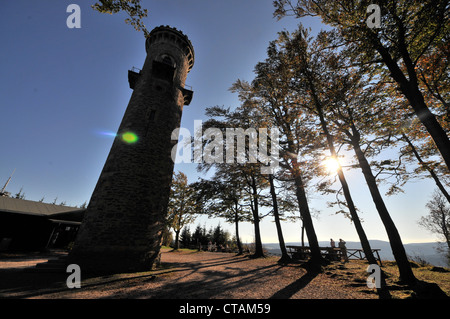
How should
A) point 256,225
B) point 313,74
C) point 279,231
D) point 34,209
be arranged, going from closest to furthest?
point 313,74 → point 279,231 → point 34,209 → point 256,225

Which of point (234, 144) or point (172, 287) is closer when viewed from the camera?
point (172, 287)

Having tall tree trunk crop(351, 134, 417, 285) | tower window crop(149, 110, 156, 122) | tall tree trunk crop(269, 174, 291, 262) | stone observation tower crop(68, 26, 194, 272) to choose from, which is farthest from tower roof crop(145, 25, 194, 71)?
tall tree trunk crop(351, 134, 417, 285)

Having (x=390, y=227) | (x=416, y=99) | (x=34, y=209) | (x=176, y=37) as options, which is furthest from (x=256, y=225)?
(x=34, y=209)

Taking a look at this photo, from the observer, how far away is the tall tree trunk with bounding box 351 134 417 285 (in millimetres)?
6332

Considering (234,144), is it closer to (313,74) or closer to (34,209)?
(313,74)

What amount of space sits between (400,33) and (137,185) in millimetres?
13494

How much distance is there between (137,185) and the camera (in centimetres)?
926

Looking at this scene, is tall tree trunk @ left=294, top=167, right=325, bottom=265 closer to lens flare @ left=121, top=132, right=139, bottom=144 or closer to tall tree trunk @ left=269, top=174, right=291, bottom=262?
tall tree trunk @ left=269, top=174, right=291, bottom=262

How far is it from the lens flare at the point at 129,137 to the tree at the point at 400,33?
10225 millimetres

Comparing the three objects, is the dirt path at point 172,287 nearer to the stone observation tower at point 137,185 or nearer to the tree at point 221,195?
the stone observation tower at point 137,185

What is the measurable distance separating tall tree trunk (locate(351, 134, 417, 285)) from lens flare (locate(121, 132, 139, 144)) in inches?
524
